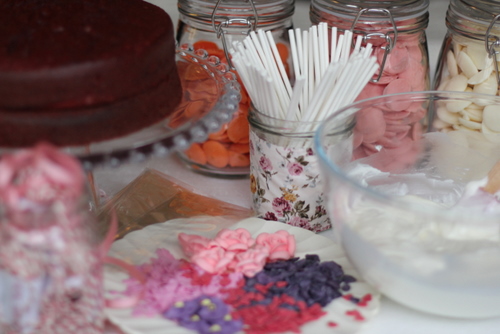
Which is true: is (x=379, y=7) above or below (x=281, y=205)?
above

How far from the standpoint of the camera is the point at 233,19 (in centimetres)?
71

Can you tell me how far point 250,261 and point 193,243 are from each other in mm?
61

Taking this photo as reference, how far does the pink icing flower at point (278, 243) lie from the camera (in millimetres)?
605

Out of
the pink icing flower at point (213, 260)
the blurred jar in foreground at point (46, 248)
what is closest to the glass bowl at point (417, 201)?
the pink icing flower at point (213, 260)

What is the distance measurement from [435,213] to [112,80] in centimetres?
26

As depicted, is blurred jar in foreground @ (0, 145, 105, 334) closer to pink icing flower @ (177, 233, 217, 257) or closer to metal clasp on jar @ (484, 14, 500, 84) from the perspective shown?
pink icing flower @ (177, 233, 217, 257)

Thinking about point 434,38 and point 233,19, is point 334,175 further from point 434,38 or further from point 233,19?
point 434,38

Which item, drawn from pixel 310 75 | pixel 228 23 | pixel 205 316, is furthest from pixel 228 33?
pixel 205 316

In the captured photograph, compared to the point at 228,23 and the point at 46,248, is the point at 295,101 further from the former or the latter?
the point at 46,248

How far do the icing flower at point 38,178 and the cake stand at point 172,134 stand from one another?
0.15 ft

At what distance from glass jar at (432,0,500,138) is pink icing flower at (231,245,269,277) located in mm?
251

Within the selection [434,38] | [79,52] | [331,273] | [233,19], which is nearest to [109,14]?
[79,52]

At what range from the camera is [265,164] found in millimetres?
663

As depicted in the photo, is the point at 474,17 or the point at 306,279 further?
the point at 474,17
